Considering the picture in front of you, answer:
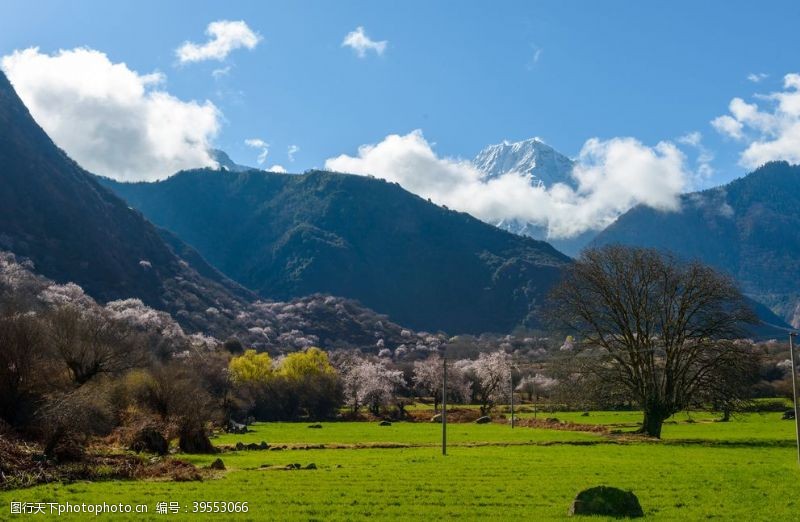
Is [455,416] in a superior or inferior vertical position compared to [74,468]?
inferior

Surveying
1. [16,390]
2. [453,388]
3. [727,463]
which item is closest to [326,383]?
[453,388]

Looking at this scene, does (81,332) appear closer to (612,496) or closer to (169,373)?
(169,373)

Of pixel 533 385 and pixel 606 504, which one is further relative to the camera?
pixel 533 385

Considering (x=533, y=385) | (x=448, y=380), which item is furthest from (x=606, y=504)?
(x=533, y=385)

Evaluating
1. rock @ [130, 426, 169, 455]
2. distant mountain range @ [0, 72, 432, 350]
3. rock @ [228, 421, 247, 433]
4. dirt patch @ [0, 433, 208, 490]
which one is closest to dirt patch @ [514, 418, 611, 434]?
rock @ [228, 421, 247, 433]

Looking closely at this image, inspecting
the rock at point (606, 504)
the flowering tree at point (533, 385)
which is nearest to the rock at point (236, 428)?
the rock at point (606, 504)

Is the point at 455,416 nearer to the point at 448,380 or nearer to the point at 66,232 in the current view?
the point at 448,380

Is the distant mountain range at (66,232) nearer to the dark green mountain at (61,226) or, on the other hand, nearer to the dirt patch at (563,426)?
the dark green mountain at (61,226)

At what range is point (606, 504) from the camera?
60.4 ft

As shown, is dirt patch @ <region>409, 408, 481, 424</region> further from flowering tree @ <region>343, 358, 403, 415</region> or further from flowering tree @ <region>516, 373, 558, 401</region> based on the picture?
flowering tree @ <region>516, 373, 558, 401</region>

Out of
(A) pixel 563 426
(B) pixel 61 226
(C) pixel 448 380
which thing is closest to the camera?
(A) pixel 563 426

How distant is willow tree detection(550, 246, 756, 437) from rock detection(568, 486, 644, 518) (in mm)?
30777

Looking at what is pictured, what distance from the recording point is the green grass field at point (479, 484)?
1933 centimetres

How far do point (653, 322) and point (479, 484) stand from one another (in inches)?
1242
